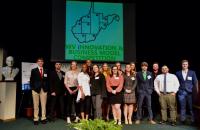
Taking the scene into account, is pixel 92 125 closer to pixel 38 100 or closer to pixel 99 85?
pixel 99 85

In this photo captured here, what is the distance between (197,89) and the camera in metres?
6.51

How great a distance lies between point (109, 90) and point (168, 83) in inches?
47.0

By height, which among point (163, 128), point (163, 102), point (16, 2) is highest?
point (16, 2)

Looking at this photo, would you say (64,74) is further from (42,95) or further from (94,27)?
(94,27)

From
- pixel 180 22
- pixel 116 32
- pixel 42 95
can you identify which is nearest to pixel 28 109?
pixel 42 95

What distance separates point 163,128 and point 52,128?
203 cm

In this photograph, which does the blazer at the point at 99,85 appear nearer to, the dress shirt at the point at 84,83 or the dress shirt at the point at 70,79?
the dress shirt at the point at 84,83

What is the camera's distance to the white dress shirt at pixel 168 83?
21.3 feet

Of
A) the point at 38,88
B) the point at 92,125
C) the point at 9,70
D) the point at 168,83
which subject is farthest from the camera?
the point at 9,70

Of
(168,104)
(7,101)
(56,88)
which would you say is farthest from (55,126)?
(168,104)

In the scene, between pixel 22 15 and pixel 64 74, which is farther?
pixel 22 15

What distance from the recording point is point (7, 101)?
6.68 m

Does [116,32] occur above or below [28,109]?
above

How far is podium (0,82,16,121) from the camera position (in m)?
6.63
